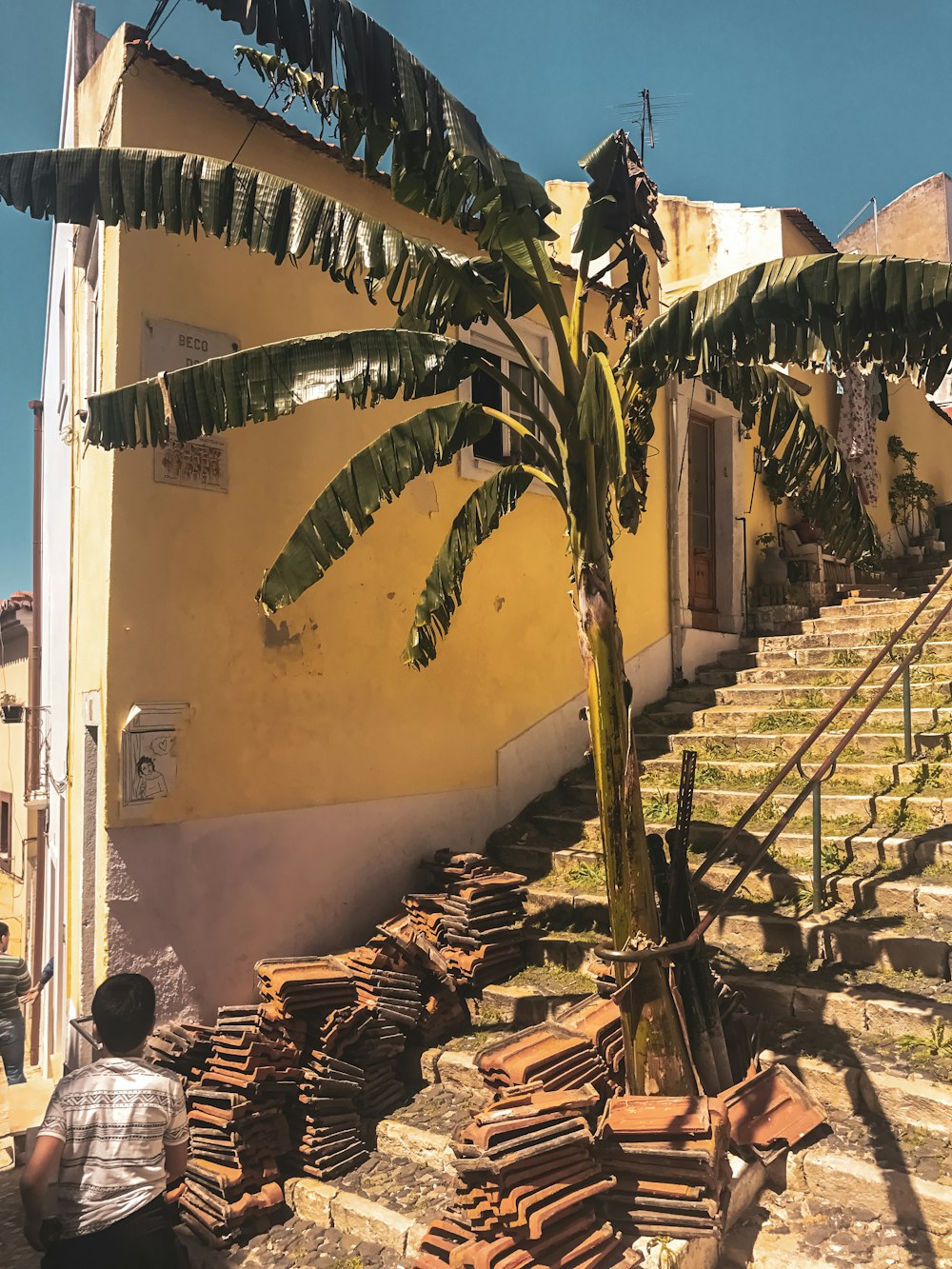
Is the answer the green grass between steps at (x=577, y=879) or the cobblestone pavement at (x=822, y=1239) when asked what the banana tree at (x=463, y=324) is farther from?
the green grass between steps at (x=577, y=879)

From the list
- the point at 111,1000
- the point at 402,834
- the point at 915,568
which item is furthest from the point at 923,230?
the point at 111,1000

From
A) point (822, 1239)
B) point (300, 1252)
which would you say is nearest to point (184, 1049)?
point (300, 1252)

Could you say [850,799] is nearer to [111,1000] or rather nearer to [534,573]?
[534,573]

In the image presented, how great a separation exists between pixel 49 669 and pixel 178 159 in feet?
26.8

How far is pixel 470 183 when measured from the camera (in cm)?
450

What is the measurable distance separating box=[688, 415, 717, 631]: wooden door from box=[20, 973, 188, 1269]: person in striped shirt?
369 inches

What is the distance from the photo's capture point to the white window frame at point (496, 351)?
8602 mm

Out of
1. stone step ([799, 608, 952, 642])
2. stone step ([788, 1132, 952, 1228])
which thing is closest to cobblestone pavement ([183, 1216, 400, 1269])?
stone step ([788, 1132, 952, 1228])

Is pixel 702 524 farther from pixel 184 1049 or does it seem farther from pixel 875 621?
pixel 184 1049

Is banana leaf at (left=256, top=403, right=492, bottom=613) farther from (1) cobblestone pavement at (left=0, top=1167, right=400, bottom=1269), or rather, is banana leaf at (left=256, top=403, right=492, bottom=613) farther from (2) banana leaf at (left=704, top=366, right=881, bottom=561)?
(1) cobblestone pavement at (left=0, top=1167, right=400, bottom=1269)

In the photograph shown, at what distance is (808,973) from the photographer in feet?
18.2

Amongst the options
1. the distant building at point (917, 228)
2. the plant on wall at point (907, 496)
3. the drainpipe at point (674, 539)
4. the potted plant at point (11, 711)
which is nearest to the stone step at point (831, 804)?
the drainpipe at point (674, 539)

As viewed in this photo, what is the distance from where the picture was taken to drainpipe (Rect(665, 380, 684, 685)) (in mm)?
10938

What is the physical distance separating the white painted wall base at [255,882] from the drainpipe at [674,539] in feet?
11.5
